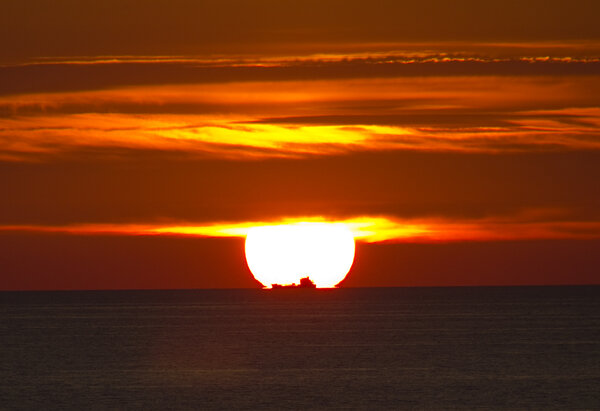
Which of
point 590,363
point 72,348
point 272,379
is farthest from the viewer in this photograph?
point 72,348

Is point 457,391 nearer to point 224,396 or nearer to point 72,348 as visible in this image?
point 224,396

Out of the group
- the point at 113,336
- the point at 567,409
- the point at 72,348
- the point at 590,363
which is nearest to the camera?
the point at 567,409

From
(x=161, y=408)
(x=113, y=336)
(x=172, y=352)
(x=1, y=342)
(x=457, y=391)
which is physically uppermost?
(x=113, y=336)

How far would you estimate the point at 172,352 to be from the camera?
12375 cm

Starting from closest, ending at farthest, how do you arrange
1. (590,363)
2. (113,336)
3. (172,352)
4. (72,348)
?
1. (590,363)
2. (172,352)
3. (72,348)
4. (113,336)

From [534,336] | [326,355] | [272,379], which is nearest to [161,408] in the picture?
[272,379]

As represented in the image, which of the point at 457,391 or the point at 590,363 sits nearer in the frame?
the point at 457,391

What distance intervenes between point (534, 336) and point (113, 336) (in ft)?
192

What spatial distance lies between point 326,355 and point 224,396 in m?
38.7

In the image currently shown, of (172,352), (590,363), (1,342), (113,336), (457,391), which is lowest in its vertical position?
(457,391)

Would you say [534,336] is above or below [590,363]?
above

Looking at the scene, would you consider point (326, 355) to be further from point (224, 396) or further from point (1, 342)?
point (1, 342)

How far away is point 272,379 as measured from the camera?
3644 inches

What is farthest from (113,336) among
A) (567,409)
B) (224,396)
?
(567,409)
